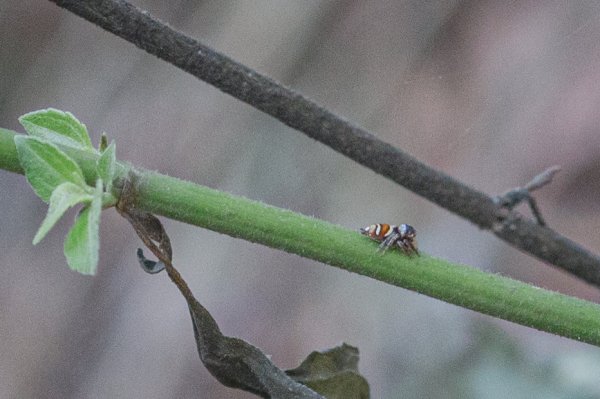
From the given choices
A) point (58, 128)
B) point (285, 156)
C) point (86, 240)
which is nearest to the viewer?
point (86, 240)

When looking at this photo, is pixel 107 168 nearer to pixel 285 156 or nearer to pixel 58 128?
pixel 58 128

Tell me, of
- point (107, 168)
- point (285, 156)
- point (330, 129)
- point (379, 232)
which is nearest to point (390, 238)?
point (379, 232)

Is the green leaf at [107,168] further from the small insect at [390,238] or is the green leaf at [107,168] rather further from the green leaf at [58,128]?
the small insect at [390,238]

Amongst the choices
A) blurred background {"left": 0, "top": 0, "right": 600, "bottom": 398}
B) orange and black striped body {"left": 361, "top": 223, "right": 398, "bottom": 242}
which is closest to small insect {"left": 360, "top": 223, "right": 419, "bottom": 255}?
orange and black striped body {"left": 361, "top": 223, "right": 398, "bottom": 242}

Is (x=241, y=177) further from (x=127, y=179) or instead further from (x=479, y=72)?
(x=127, y=179)

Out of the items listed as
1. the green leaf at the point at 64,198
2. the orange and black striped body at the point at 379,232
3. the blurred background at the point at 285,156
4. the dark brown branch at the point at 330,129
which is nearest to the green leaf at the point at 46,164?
the green leaf at the point at 64,198

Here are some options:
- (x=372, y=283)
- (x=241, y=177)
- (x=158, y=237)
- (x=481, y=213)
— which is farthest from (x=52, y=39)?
(x=481, y=213)
